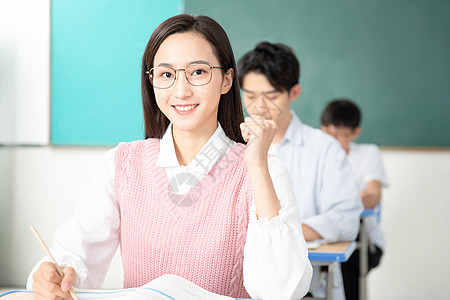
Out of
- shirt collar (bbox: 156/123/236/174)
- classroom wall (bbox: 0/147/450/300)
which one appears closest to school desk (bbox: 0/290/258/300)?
shirt collar (bbox: 156/123/236/174)

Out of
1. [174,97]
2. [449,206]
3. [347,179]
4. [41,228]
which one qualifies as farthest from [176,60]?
[41,228]

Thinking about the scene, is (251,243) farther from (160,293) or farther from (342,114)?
(342,114)

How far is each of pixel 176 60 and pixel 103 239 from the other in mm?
461

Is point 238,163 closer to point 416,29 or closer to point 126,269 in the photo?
point 126,269

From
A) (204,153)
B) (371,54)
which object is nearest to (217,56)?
(204,153)

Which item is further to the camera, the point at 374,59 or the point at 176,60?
the point at 374,59

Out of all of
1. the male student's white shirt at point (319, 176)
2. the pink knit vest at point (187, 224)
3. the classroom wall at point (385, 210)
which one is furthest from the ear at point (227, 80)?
the classroom wall at point (385, 210)

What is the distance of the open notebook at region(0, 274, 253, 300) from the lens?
990 mm

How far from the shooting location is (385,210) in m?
4.09

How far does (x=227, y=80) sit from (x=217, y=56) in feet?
0.24

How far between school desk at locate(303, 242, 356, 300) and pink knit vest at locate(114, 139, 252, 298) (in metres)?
0.59

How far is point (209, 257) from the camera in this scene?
4.30 feet

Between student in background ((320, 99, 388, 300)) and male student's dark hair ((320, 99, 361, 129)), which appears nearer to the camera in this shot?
student in background ((320, 99, 388, 300))

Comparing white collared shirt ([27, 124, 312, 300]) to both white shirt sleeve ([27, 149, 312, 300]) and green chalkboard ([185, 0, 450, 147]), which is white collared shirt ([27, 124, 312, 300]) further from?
green chalkboard ([185, 0, 450, 147])
